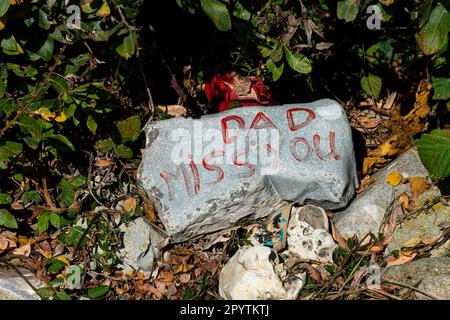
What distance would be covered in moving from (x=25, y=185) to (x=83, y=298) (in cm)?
64

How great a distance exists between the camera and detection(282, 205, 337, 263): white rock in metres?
3.27

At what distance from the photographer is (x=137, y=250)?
11.0 ft

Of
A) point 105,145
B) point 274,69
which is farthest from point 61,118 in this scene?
point 274,69

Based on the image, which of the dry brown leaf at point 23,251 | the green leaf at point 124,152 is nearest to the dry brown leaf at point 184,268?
the green leaf at point 124,152

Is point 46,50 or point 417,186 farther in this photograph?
point 417,186

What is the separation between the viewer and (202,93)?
381cm

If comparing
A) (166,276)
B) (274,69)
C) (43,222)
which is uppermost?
(274,69)

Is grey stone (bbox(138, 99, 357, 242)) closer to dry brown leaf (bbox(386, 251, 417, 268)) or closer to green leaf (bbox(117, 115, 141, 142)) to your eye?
green leaf (bbox(117, 115, 141, 142))

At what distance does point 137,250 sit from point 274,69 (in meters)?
1.07

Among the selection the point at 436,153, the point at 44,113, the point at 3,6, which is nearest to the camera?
the point at 3,6

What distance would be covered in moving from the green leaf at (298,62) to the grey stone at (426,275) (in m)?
0.98

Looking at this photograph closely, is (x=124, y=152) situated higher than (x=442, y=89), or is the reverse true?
(x=442, y=89)

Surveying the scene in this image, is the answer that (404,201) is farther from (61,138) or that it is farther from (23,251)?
(23,251)

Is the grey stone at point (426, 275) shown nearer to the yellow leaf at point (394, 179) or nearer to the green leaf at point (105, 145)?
the yellow leaf at point (394, 179)
